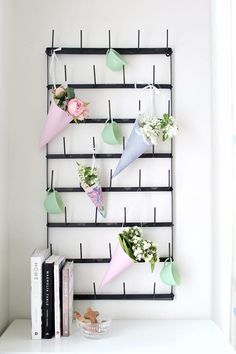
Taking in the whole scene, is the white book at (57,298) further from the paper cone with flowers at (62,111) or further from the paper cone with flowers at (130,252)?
the paper cone with flowers at (62,111)

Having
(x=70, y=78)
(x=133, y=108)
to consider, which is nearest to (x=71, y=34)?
(x=70, y=78)

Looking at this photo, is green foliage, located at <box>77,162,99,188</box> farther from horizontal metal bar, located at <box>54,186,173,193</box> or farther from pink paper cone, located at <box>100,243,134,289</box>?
pink paper cone, located at <box>100,243,134,289</box>

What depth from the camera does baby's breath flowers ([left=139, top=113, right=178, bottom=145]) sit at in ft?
6.98

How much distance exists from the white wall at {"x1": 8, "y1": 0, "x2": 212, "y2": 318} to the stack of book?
0.87ft

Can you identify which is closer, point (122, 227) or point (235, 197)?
point (235, 197)

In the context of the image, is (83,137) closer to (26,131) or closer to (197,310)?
(26,131)

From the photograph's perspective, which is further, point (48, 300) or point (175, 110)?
point (175, 110)

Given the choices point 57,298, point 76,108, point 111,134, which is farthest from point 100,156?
point 57,298

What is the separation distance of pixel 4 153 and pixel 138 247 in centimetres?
68

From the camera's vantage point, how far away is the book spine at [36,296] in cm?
196

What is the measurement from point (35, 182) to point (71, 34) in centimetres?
66

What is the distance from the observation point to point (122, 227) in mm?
2244

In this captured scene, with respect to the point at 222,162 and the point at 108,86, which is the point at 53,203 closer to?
the point at 108,86

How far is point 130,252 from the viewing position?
6.97 feet
